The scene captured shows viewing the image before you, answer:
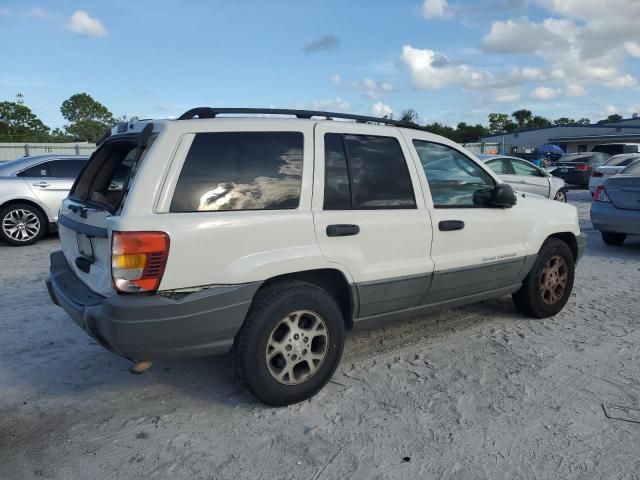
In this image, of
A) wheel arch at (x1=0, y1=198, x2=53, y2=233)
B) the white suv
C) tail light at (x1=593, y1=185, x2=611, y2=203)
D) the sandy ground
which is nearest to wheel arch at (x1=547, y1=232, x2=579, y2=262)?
the sandy ground

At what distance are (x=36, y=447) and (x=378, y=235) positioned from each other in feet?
7.74

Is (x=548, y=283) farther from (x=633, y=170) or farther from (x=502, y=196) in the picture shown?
(x=633, y=170)

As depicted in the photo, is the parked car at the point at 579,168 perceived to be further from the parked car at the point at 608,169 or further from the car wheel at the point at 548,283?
the car wheel at the point at 548,283

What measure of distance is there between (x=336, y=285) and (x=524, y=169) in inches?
423

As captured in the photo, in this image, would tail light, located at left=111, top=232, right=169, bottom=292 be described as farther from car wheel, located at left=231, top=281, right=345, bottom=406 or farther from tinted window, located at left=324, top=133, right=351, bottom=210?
tinted window, located at left=324, top=133, right=351, bottom=210

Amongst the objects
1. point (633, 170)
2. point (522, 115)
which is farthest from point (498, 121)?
point (633, 170)

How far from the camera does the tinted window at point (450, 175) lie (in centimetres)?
400

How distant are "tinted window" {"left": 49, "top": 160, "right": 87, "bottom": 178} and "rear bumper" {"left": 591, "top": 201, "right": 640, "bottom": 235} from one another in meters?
8.42

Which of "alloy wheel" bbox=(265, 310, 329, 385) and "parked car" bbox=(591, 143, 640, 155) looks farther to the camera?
"parked car" bbox=(591, 143, 640, 155)

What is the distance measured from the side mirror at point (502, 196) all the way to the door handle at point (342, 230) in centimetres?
136

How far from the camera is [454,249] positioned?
406cm

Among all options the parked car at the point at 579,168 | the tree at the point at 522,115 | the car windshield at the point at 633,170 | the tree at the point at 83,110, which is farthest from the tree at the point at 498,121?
the car windshield at the point at 633,170

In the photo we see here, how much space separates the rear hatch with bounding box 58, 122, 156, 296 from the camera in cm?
306

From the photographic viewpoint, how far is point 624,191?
7996mm
